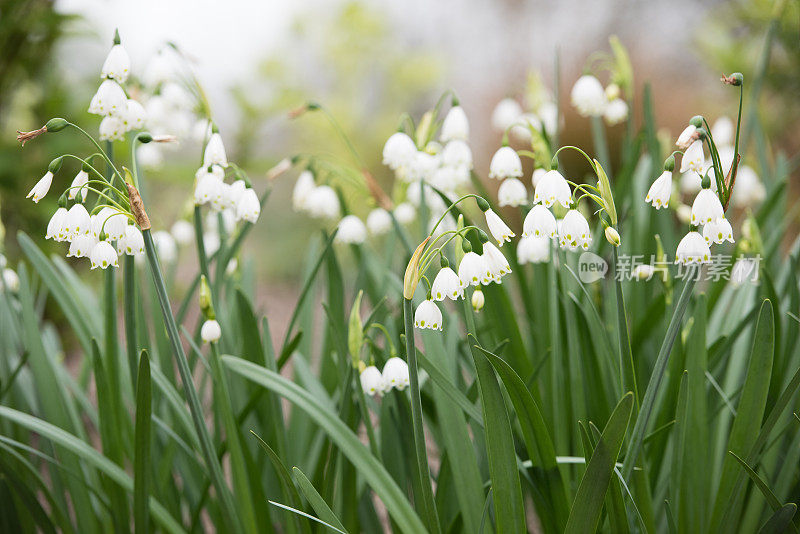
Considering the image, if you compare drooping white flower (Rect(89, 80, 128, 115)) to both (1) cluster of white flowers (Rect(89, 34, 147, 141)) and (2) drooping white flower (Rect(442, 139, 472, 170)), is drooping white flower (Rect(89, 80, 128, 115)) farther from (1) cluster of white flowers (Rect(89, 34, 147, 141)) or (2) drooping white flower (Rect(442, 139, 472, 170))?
(2) drooping white flower (Rect(442, 139, 472, 170))

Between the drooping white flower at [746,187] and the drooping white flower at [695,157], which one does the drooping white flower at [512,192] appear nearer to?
the drooping white flower at [695,157]

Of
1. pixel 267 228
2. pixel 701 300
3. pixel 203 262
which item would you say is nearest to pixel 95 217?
pixel 203 262

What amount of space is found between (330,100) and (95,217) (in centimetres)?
659

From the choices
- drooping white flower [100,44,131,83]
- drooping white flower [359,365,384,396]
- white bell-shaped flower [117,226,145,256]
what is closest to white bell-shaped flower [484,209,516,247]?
drooping white flower [359,365,384,396]

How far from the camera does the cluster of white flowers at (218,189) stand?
3.89 feet

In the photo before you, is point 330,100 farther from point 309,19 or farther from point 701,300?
point 701,300

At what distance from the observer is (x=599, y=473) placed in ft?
3.14

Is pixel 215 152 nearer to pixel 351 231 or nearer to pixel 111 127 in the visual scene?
pixel 111 127

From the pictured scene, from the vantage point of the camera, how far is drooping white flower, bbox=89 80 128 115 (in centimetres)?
108

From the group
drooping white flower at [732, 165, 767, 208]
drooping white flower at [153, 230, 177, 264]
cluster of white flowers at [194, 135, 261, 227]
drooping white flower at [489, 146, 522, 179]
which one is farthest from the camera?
drooping white flower at [732, 165, 767, 208]

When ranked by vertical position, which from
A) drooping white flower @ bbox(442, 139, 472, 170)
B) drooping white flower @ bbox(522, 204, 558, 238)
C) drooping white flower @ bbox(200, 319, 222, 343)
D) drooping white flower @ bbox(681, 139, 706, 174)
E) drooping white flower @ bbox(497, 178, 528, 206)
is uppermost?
drooping white flower @ bbox(442, 139, 472, 170)

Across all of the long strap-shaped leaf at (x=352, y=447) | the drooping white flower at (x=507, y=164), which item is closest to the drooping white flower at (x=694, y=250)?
the drooping white flower at (x=507, y=164)

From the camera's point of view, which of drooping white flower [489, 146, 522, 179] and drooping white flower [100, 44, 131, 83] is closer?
drooping white flower [100, 44, 131, 83]

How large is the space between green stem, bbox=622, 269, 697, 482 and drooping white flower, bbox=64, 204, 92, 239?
0.87 meters
